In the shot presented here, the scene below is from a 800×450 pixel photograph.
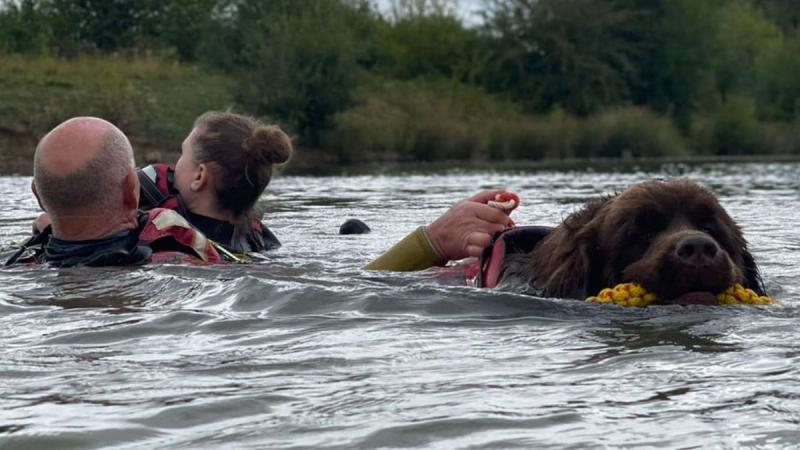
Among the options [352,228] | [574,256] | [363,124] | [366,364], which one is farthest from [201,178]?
[363,124]

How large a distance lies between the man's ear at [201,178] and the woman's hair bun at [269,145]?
0.86 feet

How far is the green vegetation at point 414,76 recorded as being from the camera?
41.8m

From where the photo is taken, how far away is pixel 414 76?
195ft

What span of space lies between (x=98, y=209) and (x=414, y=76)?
2076 inches

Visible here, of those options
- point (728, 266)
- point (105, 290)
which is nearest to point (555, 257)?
point (728, 266)

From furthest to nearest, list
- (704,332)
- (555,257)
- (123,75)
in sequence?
(123,75), (555,257), (704,332)

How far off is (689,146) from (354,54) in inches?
475

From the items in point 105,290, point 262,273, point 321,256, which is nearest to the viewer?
point 105,290

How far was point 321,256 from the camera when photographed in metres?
8.82

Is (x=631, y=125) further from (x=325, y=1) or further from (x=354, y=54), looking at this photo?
(x=325, y=1)

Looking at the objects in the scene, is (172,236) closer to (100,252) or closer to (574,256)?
(100,252)

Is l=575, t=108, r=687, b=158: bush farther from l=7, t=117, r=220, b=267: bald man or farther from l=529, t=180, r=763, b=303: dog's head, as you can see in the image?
l=529, t=180, r=763, b=303: dog's head

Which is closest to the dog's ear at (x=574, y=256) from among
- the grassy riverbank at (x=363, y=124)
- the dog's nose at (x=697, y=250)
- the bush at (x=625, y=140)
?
the dog's nose at (x=697, y=250)

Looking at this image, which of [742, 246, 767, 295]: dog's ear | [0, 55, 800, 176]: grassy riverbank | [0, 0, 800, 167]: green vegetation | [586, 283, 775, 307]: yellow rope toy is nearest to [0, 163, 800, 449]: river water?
[586, 283, 775, 307]: yellow rope toy
